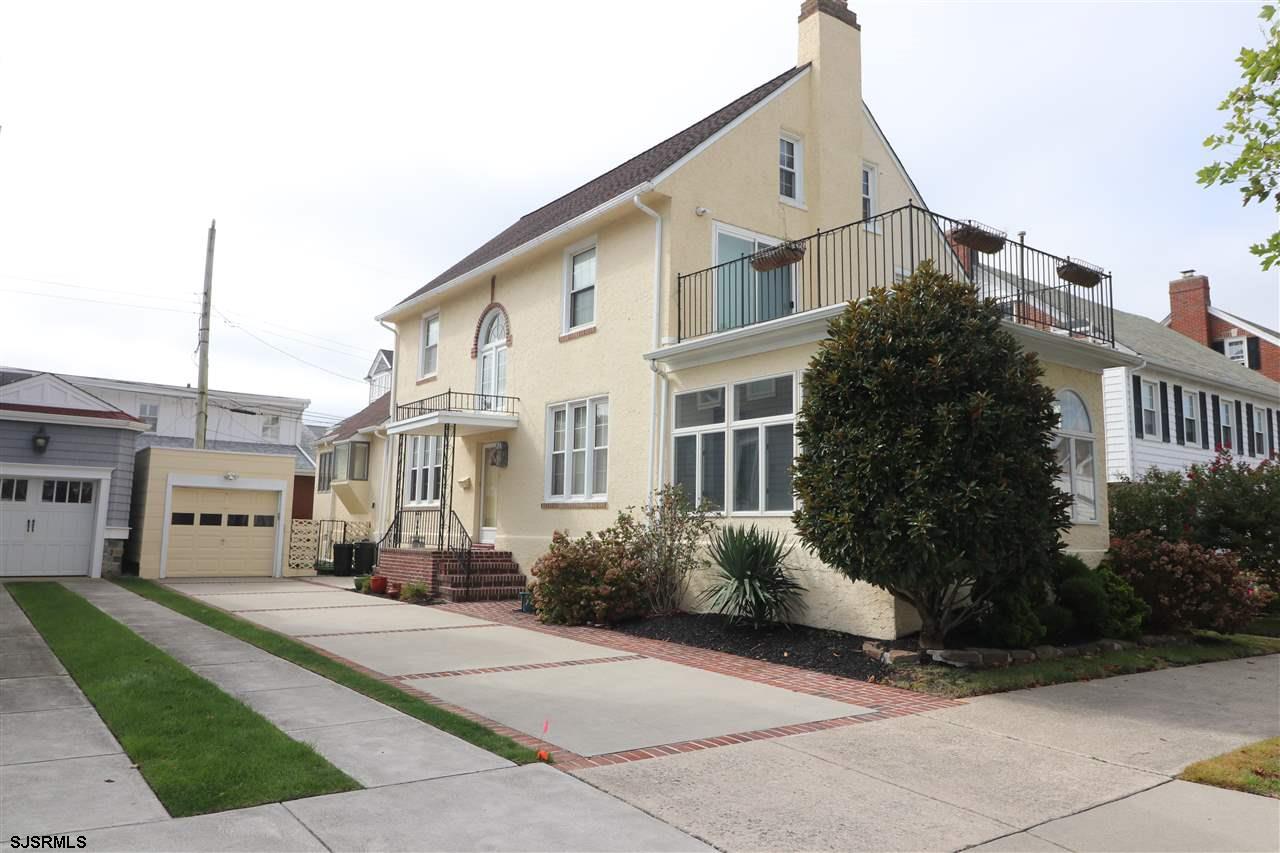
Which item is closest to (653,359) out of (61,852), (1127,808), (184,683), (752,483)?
(752,483)

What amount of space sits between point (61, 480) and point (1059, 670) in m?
19.8

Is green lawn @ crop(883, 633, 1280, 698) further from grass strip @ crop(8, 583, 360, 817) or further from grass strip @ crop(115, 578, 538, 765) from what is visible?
grass strip @ crop(8, 583, 360, 817)

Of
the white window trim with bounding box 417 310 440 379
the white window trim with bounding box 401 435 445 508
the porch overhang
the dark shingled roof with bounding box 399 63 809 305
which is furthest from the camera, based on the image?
the white window trim with bounding box 417 310 440 379

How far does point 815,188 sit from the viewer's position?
16.1m

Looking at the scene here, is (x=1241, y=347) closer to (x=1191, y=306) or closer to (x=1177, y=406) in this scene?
(x=1191, y=306)

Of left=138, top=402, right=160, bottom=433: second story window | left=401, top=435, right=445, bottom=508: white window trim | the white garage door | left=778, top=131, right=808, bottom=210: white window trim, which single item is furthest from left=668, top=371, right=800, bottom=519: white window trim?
left=138, top=402, right=160, bottom=433: second story window

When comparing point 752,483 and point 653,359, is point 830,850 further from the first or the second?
point 653,359

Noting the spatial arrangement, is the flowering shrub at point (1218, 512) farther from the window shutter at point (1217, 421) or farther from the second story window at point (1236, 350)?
the second story window at point (1236, 350)

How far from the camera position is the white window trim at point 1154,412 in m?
21.9

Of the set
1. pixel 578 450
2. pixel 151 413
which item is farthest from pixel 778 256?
pixel 151 413

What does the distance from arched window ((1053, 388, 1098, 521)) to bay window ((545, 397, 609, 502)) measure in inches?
274

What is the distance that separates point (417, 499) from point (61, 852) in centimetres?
1717

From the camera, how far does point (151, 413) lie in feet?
111

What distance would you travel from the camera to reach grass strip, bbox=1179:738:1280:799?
5.32 m
